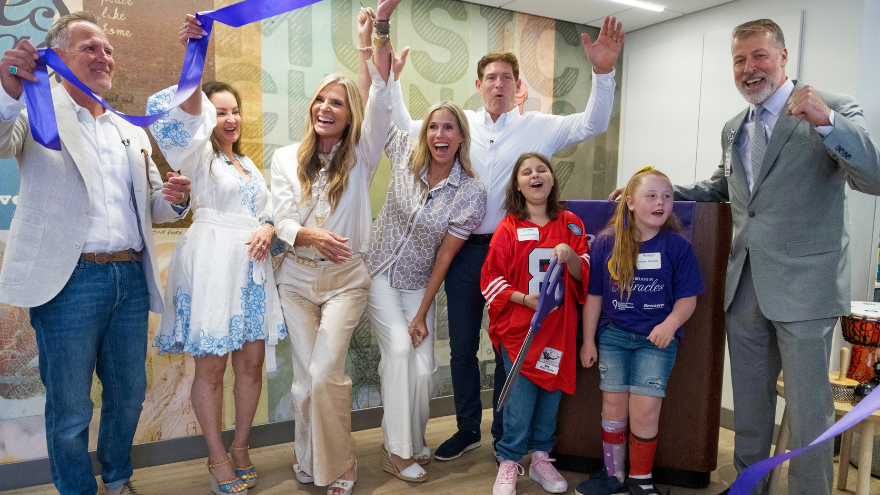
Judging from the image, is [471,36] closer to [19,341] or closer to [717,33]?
[717,33]

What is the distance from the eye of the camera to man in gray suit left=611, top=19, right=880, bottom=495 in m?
2.20

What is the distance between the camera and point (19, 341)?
8.86ft

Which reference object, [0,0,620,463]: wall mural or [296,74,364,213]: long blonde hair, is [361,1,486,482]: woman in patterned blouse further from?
[0,0,620,463]: wall mural

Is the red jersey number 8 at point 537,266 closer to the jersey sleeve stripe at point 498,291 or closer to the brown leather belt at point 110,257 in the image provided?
the jersey sleeve stripe at point 498,291

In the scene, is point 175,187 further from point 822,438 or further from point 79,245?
point 822,438

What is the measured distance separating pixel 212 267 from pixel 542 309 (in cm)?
142

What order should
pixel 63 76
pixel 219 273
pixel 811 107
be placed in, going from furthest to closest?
pixel 219 273 < pixel 811 107 < pixel 63 76

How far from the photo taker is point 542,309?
7.79ft

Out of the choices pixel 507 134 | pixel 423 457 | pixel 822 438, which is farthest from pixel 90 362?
pixel 822 438

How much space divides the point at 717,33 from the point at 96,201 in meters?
3.74

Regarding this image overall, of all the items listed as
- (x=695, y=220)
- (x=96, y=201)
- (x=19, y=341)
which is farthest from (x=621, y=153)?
(x=19, y=341)

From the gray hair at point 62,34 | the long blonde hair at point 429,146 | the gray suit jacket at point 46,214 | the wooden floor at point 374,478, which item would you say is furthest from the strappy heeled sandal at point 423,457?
the gray hair at point 62,34

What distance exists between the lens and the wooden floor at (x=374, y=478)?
2.68m

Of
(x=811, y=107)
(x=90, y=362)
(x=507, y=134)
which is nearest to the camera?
(x=811, y=107)
